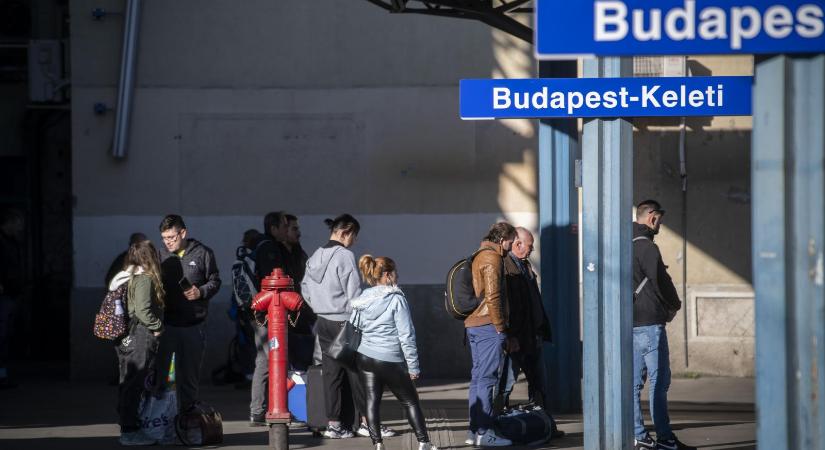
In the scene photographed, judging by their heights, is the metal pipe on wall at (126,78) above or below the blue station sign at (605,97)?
above

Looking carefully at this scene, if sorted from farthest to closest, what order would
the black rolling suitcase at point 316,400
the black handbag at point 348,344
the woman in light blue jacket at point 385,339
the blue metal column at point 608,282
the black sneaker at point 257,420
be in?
1. the black sneaker at point 257,420
2. the black rolling suitcase at point 316,400
3. the black handbag at point 348,344
4. the woman in light blue jacket at point 385,339
5. the blue metal column at point 608,282

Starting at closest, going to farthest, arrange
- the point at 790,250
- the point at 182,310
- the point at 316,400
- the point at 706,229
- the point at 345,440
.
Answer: the point at 790,250
the point at 182,310
the point at 316,400
the point at 345,440
the point at 706,229

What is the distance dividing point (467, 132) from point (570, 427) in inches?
185

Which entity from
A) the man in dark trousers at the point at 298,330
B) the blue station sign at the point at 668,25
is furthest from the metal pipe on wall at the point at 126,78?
the blue station sign at the point at 668,25

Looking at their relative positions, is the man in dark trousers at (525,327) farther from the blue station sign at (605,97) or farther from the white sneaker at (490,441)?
the blue station sign at (605,97)

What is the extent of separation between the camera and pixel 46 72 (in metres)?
15.7

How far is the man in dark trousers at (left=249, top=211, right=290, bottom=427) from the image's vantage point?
10750 millimetres

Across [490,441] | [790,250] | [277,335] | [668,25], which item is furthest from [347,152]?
[790,250]

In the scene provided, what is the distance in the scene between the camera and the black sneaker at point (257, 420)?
1087 cm

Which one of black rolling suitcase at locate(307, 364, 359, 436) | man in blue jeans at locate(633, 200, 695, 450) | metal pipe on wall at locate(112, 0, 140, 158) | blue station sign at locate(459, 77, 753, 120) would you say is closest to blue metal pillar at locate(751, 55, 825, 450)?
blue station sign at locate(459, 77, 753, 120)

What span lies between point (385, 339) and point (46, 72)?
8.29 metres

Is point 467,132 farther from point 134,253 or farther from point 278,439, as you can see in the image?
point 278,439

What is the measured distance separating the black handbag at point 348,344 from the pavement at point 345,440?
0.89 meters

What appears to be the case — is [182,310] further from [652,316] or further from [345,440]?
[652,316]
